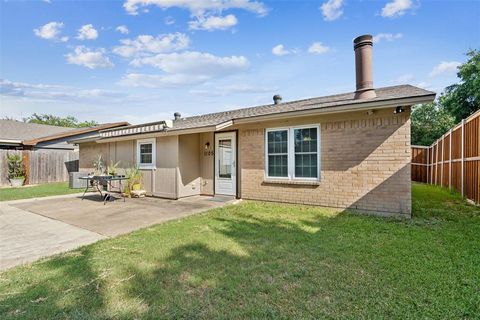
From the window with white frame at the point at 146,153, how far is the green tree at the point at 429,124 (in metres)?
25.4

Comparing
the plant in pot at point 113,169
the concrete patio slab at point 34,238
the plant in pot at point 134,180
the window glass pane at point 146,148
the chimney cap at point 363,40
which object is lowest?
the concrete patio slab at point 34,238

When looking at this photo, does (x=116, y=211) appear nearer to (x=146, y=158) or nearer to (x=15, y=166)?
(x=146, y=158)

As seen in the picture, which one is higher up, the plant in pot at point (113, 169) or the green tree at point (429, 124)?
the green tree at point (429, 124)

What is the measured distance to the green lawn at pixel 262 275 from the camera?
2520mm

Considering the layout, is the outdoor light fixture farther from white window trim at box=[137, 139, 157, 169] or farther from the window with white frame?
the window with white frame

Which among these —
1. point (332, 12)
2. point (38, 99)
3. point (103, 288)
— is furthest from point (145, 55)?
point (38, 99)

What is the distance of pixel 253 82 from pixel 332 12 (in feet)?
27.3

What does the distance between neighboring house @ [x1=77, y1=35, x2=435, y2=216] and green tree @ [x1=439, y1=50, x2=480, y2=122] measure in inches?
694

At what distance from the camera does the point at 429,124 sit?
25578mm

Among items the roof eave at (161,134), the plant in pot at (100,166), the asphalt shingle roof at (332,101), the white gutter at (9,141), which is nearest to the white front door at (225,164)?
the asphalt shingle roof at (332,101)

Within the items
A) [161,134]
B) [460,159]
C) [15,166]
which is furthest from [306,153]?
[15,166]

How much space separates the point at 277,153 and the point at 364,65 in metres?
3.50

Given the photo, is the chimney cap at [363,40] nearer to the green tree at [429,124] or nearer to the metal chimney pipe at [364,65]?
the metal chimney pipe at [364,65]

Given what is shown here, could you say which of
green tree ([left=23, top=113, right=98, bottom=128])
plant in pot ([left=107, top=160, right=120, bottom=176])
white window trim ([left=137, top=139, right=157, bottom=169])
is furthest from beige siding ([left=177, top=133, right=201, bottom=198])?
green tree ([left=23, top=113, right=98, bottom=128])
